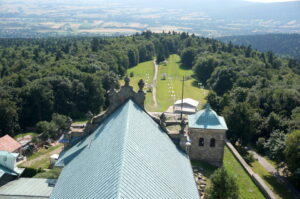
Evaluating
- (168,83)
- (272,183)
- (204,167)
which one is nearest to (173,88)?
(168,83)

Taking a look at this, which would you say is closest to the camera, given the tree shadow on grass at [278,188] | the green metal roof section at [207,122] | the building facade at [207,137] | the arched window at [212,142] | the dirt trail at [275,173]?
the tree shadow on grass at [278,188]

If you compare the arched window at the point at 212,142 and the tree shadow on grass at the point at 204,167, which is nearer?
the tree shadow on grass at the point at 204,167

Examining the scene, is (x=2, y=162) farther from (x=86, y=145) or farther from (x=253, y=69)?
(x=253, y=69)

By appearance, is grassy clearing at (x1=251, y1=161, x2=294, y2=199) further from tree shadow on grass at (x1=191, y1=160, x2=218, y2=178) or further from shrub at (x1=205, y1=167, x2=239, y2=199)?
shrub at (x1=205, y1=167, x2=239, y2=199)

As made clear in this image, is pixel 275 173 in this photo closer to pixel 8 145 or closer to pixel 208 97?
pixel 208 97

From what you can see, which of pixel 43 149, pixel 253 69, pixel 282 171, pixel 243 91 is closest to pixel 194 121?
pixel 282 171

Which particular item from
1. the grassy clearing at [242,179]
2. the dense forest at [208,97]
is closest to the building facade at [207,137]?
the grassy clearing at [242,179]

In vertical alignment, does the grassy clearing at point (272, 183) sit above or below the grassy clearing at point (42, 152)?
above

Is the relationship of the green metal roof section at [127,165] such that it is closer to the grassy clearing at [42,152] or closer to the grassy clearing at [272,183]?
the grassy clearing at [272,183]
